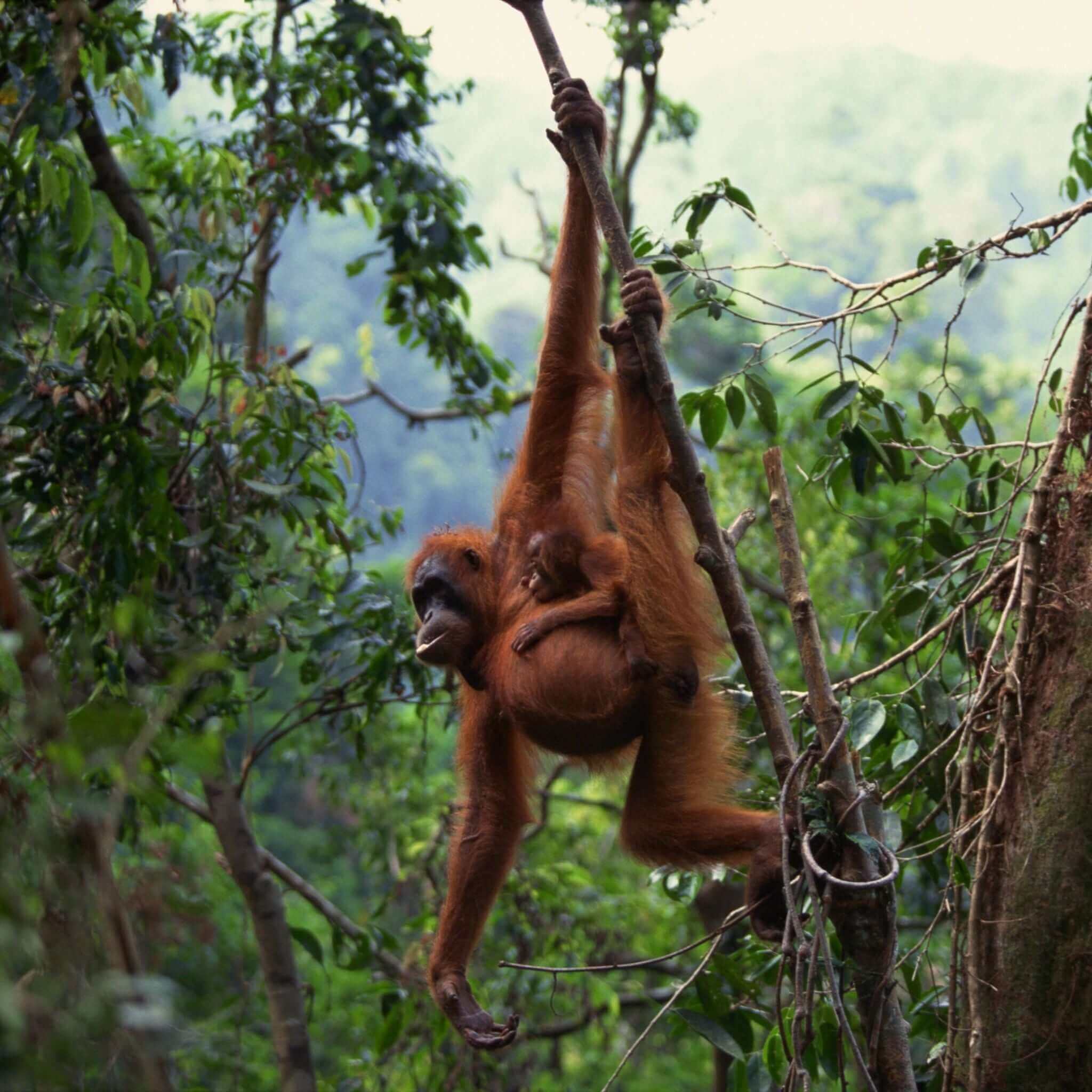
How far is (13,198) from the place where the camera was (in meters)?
3.67

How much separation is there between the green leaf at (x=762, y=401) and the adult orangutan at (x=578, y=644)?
0.94ft

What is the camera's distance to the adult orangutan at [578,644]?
3238mm

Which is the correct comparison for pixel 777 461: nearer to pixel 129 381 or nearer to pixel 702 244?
pixel 702 244

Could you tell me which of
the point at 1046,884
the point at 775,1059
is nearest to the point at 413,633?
the point at 775,1059

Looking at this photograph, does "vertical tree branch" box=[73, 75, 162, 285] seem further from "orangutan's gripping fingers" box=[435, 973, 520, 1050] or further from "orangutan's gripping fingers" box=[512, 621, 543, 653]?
"orangutan's gripping fingers" box=[435, 973, 520, 1050]

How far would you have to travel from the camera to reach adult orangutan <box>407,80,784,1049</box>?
324 cm

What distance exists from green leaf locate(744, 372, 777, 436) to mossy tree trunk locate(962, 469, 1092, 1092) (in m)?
0.93

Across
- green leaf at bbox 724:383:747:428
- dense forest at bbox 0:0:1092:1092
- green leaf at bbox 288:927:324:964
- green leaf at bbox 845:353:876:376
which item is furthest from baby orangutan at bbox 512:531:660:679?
green leaf at bbox 288:927:324:964

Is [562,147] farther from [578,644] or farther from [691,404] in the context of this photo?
[578,644]

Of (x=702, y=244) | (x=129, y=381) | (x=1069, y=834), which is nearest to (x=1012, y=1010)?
(x=1069, y=834)

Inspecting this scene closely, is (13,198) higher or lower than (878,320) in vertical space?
lower

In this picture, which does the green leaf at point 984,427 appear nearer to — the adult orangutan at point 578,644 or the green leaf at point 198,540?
the adult orangutan at point 578,644

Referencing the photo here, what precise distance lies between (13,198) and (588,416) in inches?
76.0

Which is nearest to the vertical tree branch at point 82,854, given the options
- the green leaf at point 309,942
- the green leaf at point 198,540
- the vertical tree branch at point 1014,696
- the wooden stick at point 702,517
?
the wooden stick at point 702,517
